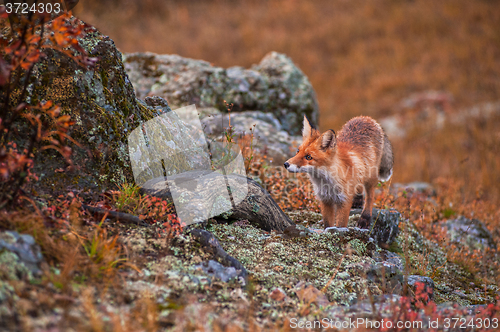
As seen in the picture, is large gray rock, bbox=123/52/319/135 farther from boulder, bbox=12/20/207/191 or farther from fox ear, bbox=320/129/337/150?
fox ear, bbox=320/129/337/150

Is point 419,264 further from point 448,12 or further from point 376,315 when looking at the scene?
point 448,12

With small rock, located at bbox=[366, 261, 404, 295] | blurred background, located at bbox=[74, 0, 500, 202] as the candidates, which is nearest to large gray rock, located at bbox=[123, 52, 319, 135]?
small rock, located at bbox=[366, 261, 404, 295]

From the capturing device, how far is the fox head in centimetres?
536

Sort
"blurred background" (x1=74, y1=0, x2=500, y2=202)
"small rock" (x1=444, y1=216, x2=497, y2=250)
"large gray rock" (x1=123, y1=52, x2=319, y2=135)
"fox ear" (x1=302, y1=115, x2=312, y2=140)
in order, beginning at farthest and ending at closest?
1. "blurred background" (x1=74, y1=0, x2=500, y2=202)
2. "large gray rock" (x1=123, y1=52, x2=319, y2=135)
3. "small rock" (x1=444, y1=216, x2=497, y2=250)
4. "fox ear" (x1=302, y1=115, x2=312, y2=140)

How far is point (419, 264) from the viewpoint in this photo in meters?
5.39

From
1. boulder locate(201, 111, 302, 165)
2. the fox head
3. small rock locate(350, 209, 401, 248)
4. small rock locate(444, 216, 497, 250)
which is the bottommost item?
small rock locate(444, 216, 497, 250)

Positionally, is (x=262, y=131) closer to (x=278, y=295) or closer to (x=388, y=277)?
(x=388, y=277)

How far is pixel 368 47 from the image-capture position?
979 inches

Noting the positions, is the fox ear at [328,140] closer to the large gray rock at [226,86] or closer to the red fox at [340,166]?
the red fox at [340,166]

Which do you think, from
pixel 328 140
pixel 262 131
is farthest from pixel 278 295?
pixel 262 131

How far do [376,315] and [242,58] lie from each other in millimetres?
19983

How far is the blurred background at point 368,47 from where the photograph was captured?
717 inches

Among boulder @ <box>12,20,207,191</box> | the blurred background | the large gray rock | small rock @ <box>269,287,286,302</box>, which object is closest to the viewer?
small rock @ <box>269,287,286,302</box>

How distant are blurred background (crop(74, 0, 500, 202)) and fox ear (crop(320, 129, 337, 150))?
10109 mm
